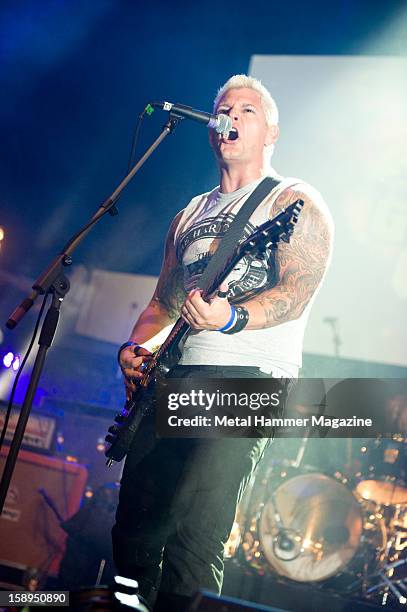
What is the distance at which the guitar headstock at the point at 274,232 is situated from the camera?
2.38 m

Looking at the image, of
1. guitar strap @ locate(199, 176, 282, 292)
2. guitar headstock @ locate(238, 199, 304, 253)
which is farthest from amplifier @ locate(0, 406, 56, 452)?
guitar headstock @ locate(238, 199, 304, 253)

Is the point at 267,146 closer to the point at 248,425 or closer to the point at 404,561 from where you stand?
the point at 248,425

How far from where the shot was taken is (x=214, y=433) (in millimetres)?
2469

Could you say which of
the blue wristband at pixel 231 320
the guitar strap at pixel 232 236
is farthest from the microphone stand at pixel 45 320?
the blue wristband at pixel 231 320

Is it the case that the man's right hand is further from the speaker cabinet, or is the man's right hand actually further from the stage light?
the speaker cabinet

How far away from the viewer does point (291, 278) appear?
2.71 metres

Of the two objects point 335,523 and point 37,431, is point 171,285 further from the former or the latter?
point 37,431

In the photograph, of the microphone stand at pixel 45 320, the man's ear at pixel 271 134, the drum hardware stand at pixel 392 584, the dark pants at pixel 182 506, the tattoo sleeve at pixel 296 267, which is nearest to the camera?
the dark pants at pixel 182 506

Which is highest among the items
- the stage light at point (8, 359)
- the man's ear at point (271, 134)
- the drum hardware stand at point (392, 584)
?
the man's ear at point (271, 134)

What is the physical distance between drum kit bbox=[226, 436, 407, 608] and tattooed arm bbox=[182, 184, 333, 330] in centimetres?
229

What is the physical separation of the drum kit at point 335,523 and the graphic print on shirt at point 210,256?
218cm

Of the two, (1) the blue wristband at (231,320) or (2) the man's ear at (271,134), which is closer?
(1) the blue wristband at (231,320)

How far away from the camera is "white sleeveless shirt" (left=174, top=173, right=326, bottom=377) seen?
263 cm

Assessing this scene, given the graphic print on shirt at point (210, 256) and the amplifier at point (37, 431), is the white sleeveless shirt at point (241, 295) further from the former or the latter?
the amplifier at point (37, 431)
